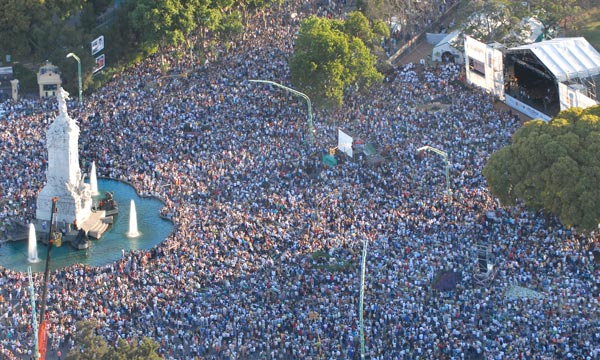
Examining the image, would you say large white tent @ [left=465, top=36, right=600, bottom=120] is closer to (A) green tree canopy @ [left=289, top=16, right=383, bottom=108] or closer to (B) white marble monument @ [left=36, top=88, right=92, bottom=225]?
(A) green tree canopy @ [left=289, top=16, right=383, bottom=108]

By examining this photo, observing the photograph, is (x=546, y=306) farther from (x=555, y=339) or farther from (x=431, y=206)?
(x=431, y=206)

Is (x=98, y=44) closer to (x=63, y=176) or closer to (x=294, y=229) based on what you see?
(x=63, y=176)

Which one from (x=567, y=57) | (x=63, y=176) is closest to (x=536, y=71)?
(x=567, y=57)

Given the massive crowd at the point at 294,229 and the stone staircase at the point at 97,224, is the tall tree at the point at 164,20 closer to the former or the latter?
the massive crowd at the point at 294,229

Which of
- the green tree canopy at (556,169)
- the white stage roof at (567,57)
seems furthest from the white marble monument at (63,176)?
the white stage roof at (567,57)

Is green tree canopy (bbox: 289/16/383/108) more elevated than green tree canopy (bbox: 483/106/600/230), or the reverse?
green tree canopy (bbox: 289/16/383/108)

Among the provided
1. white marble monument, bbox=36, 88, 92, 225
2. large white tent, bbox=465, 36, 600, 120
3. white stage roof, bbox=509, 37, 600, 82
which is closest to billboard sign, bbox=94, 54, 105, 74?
white marble monument, bbox=36, 88, 92, 225
